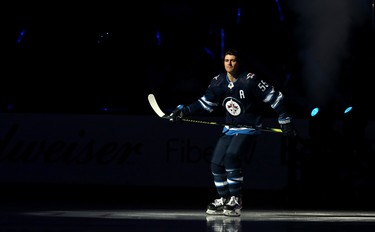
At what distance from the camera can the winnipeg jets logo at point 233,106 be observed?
10302mm

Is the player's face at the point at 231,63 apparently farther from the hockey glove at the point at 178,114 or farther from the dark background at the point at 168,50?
the dark background at the point at 168,50

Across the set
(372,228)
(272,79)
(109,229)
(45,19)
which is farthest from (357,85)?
(109,229)

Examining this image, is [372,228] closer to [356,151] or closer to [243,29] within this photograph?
[356,151]

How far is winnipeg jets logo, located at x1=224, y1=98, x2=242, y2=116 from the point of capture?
1030cm

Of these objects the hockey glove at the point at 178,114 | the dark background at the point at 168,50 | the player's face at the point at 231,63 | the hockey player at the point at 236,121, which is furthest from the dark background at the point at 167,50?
the player's face at the point at 231,63

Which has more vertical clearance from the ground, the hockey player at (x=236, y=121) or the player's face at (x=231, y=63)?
the player's face at (x=231, y=63)

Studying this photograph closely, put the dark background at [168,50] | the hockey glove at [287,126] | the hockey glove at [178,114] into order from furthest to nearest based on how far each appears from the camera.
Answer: the dark background at [168,50]
the hockey glove at [178,114]
the hockey glove at [287,126]

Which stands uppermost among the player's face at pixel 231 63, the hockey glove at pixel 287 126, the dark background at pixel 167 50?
the dark background at pixel 167 50

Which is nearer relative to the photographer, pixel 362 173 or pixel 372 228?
→ pixel 372 228

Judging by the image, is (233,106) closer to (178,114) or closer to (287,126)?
(287,126)

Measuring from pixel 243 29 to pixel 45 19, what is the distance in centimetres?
376

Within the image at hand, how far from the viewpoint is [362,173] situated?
14391mm

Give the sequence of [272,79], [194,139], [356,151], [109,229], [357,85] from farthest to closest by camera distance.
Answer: [272,79]
[357,85]
[194,139]
[356,151]
[109,229]

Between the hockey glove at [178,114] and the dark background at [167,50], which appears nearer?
the hockey glove at [178,114]
